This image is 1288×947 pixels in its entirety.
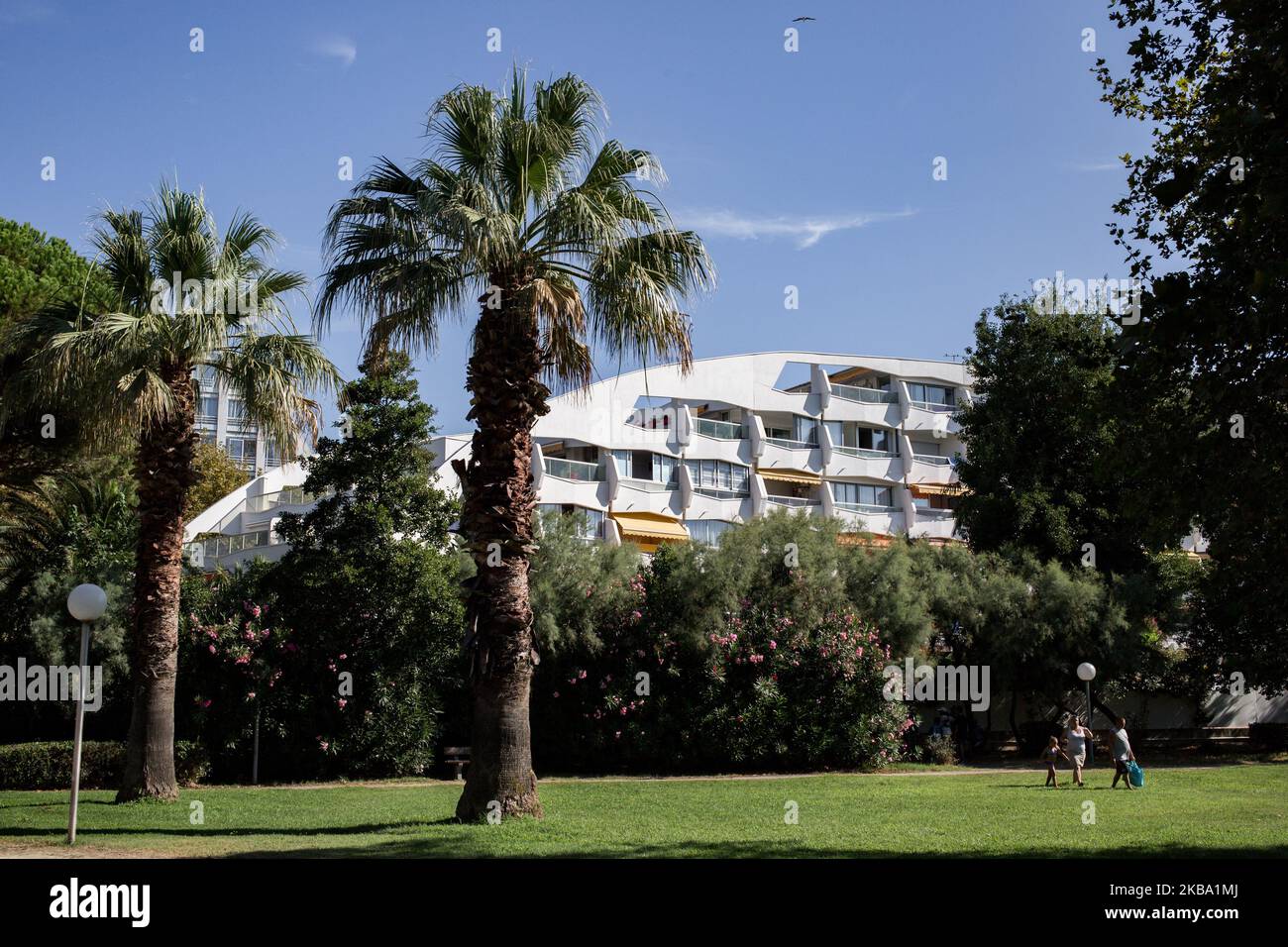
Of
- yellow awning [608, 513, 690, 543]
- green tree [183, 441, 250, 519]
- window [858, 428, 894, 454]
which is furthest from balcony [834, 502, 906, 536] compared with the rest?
green tree [183, 441, 250, 519]

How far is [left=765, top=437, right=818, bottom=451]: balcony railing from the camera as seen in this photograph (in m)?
60.3

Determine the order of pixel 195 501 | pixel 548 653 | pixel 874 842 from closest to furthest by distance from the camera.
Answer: pixel 874 842 → pixel 548 653 → pixel 195 501

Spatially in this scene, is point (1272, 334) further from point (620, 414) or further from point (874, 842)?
point (620, 414)

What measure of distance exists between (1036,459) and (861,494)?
73.5ft

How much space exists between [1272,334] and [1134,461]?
2.05m

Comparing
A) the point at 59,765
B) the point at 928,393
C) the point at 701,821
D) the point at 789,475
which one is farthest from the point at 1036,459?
the point at 59,765

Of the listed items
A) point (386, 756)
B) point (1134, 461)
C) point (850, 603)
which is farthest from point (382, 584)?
point (1134, 461)

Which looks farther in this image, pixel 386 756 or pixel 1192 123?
pixel 386 756

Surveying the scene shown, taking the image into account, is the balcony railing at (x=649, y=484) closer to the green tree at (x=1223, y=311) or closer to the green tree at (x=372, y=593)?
the green tree at (x=372, y=593)

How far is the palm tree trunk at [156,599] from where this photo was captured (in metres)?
19.0

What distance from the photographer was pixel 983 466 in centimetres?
4091

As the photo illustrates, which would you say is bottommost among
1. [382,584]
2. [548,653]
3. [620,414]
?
[548,653]

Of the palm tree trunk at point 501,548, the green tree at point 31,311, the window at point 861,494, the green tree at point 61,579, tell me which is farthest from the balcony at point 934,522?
the palm tree trunk at point 501,548

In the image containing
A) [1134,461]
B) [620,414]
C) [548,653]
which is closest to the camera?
[1134,461]
